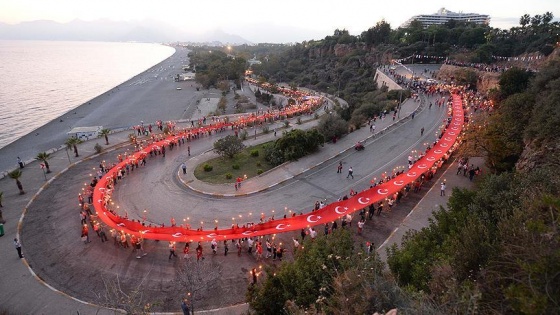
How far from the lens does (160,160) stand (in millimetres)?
33781

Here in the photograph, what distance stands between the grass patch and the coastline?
20.4 m

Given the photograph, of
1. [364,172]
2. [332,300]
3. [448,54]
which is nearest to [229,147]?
[364,172]

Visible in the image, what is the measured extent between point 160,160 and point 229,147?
281 inches

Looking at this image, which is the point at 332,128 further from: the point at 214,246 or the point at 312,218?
the point at 214,246

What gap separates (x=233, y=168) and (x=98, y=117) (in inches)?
1830

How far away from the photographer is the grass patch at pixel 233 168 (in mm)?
29203

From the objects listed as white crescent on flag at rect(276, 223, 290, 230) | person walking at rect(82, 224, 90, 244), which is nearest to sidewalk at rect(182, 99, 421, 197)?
white crescent on flag at rect(276, 223, 290, 230)

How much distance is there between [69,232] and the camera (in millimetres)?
21922

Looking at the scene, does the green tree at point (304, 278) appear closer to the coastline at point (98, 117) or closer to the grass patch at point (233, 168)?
the grass patch at point (233, 168)

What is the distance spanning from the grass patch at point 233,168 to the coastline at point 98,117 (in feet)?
67.0

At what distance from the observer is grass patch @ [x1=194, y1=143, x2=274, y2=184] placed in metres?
29.2

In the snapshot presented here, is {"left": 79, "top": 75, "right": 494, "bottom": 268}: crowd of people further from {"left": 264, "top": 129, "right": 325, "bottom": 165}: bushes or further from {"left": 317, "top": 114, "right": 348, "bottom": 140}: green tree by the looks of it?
{"left": 317, "top": 114, "right": 348, "bottom": 140}: green tree

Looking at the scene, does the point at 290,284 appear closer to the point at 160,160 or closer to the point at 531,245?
the point at 531,245

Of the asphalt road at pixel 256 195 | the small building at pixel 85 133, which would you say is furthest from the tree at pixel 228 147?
the small building at pixel 85 133
